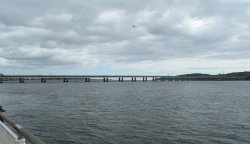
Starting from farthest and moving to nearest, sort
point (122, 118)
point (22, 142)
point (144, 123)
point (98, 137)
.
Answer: point (122, 118) < point (144, 123) < point (98, 137) < point (22, 142)

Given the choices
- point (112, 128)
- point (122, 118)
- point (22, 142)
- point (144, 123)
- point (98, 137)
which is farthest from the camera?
point (122, 118)

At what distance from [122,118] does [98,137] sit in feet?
42.9

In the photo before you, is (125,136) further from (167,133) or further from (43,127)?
(43,127)

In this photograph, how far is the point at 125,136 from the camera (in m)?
30.4

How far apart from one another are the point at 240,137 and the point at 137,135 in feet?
32.0

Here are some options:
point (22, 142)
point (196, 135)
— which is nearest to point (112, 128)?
point (196, 135)

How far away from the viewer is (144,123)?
1510 inches

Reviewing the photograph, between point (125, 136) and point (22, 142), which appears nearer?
point (22, 142)

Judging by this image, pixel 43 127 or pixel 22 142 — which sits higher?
pixel 22 142

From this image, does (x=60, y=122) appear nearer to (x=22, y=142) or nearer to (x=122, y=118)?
(x=122, y=118)

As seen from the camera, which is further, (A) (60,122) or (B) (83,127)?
(A) (60,122)

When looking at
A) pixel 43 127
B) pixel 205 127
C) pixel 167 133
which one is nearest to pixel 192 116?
pixel 205 127

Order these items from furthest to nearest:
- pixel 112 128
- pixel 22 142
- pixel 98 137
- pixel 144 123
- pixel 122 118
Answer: pixel 122 118 → pixel 144 123 → pixel 112 128 → pixel 98 137 → pixel 22 142

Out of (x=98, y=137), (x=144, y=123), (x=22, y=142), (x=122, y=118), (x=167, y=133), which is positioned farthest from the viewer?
(x=122, y=118)
